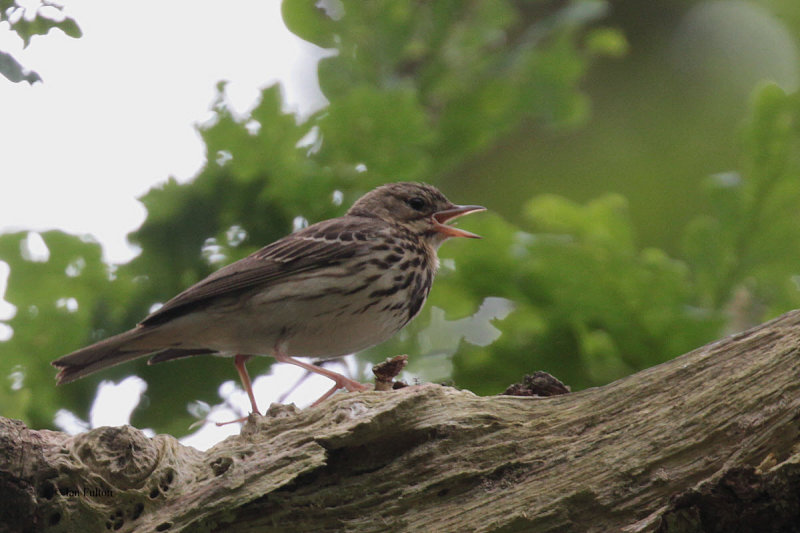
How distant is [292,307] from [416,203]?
5.78ft

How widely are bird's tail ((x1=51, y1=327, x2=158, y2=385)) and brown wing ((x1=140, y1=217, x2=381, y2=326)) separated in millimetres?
148

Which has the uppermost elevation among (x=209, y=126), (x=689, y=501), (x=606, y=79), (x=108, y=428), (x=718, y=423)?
(x=606, y=79)

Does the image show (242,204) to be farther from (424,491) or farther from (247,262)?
(424,491)

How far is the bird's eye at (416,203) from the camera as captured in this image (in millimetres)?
7898

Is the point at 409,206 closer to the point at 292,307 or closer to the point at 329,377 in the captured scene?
the point at 292,307

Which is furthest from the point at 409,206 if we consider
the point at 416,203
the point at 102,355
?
the point at 102,355

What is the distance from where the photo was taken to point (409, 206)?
7.91 metres

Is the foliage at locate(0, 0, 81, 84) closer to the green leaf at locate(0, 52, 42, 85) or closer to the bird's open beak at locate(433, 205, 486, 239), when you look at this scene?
the green leaf at locate(0, 52, 42, 85)

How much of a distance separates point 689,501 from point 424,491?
118cm

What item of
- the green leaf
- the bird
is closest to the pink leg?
the bird

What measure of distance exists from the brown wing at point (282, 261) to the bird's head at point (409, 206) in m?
0.54

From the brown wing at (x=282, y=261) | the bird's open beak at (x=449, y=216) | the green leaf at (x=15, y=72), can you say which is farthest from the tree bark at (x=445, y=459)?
the bird's open beak at (x=449, y=216)

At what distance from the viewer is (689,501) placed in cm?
338

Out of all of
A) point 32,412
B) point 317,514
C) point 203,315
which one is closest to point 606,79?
point 203,315
